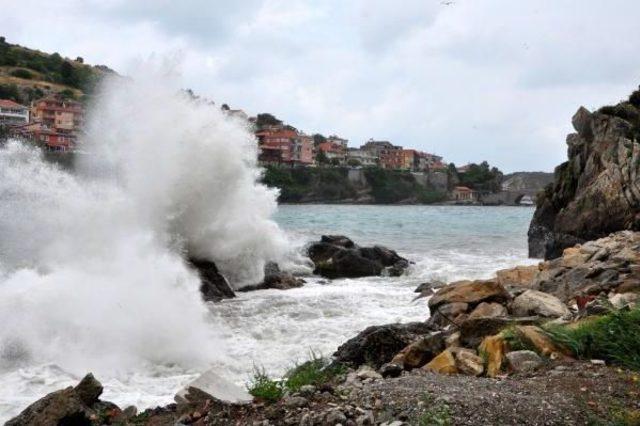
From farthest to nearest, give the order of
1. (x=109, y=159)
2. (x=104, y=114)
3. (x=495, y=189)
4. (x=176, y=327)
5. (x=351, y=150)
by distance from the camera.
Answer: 1. (x=351, y=150)
2. (x=495, y=189)
3. (x=104, y=114)
4. (x=109, y=159)
5. (x=176, y=327)

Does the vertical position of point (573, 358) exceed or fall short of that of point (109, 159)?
it falls short

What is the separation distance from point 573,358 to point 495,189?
14062 centimetres

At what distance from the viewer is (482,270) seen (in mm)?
20562

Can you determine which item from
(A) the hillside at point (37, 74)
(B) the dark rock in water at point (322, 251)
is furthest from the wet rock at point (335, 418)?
(A) the hillside at point (37, 74)

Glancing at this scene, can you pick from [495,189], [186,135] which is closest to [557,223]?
[186,135]

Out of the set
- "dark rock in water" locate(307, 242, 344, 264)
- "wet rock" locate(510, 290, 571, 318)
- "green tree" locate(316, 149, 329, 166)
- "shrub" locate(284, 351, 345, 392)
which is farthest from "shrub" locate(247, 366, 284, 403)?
"green tree" locate(316, 149, 329, 166)

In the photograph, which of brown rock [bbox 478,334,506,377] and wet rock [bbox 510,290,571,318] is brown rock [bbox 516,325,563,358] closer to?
brown rock [bbox 478,334,506,377]

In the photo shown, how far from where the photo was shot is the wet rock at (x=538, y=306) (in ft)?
25.2

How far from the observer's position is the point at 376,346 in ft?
25.9

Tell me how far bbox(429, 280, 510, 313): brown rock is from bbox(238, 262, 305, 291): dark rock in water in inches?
293

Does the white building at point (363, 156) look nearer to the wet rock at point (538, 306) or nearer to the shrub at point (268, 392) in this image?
the wet rock at point (538, 306)

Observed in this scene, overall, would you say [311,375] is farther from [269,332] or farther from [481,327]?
[269,332]

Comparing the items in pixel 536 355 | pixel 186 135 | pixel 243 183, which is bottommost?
pixel 536 355

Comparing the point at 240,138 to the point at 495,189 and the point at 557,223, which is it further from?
the point at 495,189
